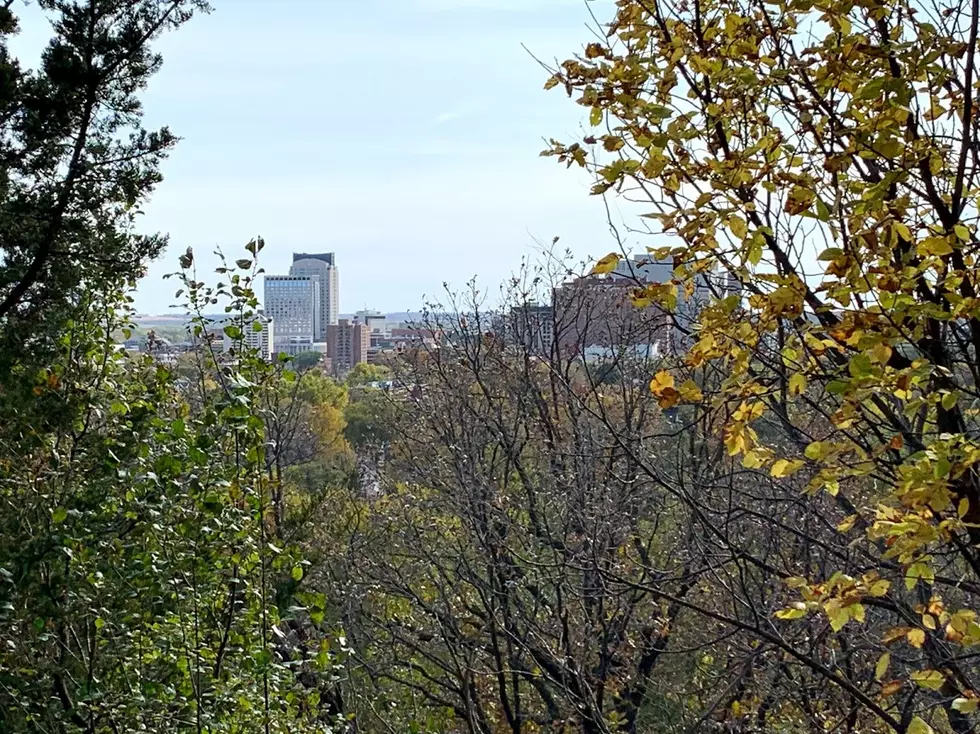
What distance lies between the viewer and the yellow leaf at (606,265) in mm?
2200

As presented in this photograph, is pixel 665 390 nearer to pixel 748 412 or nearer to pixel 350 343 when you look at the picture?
pixel 748 412

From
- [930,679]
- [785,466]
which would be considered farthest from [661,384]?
[930,679]

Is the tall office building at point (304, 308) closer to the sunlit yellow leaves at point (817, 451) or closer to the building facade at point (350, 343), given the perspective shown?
the building facade at point (350, 343)

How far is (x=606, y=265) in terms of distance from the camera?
222 centimetres

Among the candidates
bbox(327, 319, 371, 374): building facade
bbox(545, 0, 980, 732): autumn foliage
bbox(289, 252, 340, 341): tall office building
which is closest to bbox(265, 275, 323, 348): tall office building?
bbox(289, 252, 340, 341): tall office building

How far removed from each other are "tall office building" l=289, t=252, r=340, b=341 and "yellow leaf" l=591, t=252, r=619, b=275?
65.9 meters

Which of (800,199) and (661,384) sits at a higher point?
(800,199)

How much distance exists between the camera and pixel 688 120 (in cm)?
233

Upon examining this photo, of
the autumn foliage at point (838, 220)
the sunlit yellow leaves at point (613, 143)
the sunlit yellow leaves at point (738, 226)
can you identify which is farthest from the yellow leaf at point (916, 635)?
the sunlit yellow leaves at point (613, 143)

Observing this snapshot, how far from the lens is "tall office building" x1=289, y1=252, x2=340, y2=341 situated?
69.9 metres

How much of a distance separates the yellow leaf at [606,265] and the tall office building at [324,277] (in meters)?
65.9

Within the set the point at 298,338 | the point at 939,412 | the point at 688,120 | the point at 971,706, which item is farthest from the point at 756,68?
the point at 298,338

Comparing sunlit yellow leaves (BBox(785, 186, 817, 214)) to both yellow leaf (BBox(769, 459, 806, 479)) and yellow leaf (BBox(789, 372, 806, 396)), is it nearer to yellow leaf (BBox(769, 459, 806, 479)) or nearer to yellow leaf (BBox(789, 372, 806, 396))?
yellow leaf (BBox(789, 372, 806, 396))

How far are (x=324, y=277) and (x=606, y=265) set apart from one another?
7431cm
